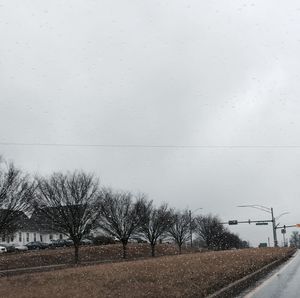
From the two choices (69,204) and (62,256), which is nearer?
(69,204)

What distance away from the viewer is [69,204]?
35.6 meters

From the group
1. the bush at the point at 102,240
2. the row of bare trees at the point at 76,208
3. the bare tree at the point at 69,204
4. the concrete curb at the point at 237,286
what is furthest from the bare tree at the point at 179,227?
the concrete curb at the point at 237,286

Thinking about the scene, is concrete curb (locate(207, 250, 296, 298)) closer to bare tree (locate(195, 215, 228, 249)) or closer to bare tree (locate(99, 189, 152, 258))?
bare tree (locate(99, 189, 152, 258))

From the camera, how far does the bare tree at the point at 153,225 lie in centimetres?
4916

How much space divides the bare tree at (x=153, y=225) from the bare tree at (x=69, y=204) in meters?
12.1

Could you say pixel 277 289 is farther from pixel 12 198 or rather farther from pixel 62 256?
pixel 62 256

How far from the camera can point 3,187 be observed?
1084 inches

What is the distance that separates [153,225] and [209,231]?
35.1 meters

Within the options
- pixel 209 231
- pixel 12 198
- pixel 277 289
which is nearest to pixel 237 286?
pixel 277 289

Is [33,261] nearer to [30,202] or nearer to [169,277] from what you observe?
[30,202]

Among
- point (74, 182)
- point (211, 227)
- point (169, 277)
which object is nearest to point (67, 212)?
point (74, 182)

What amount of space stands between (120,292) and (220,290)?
2409 mm

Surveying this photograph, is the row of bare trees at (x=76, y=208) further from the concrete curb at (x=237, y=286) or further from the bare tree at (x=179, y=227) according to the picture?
the concrete curb at (x=237, y=286)

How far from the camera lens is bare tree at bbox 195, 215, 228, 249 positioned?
8281 centimetres
